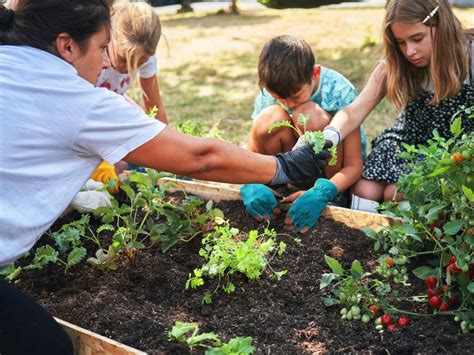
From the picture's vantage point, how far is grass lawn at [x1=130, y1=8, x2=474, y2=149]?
18.6 feet

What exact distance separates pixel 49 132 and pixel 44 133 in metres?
0.01

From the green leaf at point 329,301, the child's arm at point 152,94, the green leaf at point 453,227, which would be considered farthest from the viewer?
the child's arm at point 152,94

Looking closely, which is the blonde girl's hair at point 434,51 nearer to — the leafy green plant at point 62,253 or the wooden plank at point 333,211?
the wooden plank at point 333,211

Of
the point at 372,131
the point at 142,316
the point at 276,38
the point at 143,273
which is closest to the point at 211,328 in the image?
the point at 142,316

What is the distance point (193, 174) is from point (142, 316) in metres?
0.49

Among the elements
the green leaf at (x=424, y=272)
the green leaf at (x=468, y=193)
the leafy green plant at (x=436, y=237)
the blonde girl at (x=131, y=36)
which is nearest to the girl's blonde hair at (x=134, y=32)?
the blonde girl at (x=131, y=36)

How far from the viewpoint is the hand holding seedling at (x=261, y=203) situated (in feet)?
9.48

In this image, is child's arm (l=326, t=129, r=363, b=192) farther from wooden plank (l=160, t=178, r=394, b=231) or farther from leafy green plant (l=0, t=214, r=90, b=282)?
leafy green plant (l=0, t=214, r=90, b=282)

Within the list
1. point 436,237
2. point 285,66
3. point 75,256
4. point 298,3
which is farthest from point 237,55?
point 436,237

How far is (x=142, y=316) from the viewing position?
2143 millimetres

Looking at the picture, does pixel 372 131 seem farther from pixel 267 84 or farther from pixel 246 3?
pixel 246 3

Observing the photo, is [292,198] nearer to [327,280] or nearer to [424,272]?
[327,280]

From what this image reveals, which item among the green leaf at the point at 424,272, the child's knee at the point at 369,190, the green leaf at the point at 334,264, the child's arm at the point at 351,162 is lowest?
the child's knee at the point at 369,190

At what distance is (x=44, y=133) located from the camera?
1.88 meters
